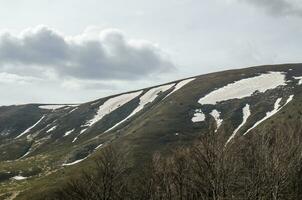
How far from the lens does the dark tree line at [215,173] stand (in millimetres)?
46531

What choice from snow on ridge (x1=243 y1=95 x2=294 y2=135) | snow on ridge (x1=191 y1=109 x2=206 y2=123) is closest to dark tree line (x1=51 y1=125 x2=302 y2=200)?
snow on ridge (x1=243 y1=95 x2=294 y2=135)

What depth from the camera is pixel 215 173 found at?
4622 centimetres

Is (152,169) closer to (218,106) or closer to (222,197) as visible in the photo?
(222,197)

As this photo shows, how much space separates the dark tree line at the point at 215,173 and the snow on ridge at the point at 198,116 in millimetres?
68032

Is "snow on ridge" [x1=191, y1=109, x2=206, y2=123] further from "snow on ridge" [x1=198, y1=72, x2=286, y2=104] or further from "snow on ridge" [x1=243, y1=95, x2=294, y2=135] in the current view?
"snow on ridge" [x1=243, y1=95, x2=294, y2=135]

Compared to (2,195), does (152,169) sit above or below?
above

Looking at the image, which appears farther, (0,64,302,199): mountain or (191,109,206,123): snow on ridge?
(191,109,206,123): snow on ridge

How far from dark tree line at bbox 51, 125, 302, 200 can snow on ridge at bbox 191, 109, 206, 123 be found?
2678 inches

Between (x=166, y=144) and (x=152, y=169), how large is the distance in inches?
2370

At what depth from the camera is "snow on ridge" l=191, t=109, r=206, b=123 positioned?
162 meters

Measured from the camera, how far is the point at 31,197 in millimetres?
108125

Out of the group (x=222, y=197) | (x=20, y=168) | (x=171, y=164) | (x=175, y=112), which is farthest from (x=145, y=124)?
(x=222, y=197)

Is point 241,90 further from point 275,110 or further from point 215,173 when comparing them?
point 215,173

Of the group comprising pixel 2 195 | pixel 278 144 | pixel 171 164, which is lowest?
pixel 2 195
